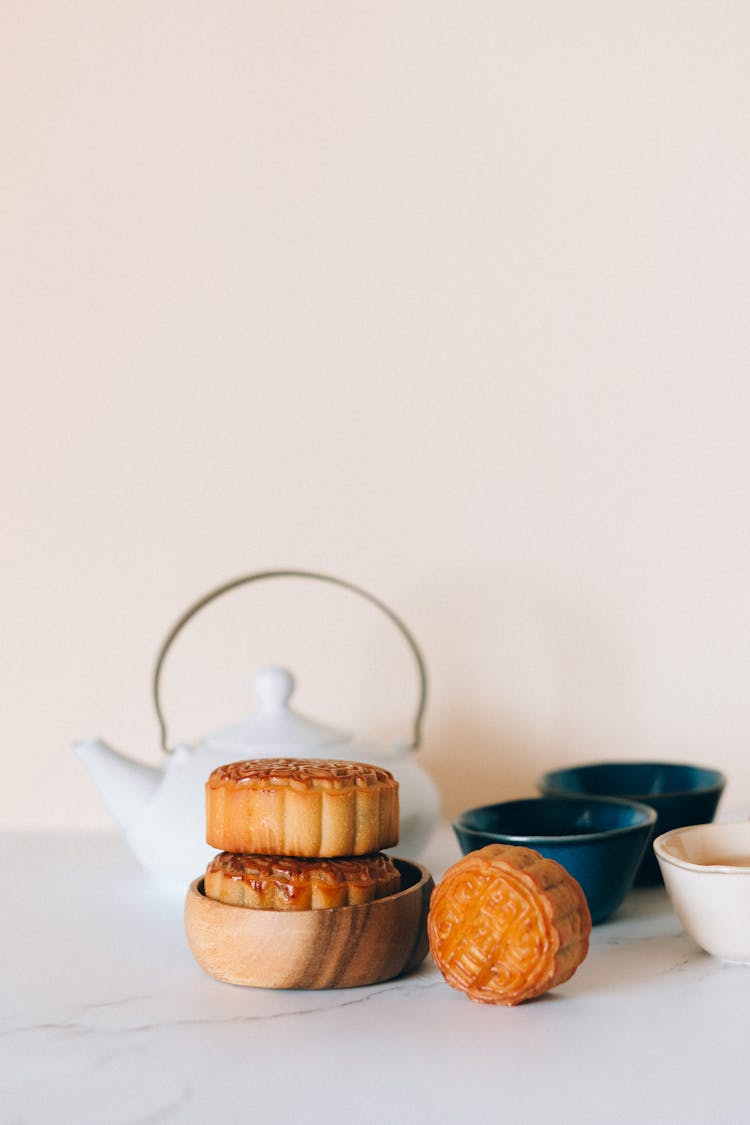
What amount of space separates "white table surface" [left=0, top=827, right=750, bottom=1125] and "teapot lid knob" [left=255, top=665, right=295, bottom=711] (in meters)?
0.22

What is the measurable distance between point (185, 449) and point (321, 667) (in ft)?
0.91

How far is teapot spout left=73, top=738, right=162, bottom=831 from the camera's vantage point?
3.26 feet

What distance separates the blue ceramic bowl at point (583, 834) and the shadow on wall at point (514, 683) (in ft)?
1.17

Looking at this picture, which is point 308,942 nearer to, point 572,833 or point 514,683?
point 572,833

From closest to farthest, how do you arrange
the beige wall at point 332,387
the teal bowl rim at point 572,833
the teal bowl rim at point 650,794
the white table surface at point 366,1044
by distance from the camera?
the white table surface at point 366,1044 < the teal bowl rim at point 572,833 < the teal bowl rim at point 650,794 < the beige wall at point 332,387

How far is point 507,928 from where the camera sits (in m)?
0.69

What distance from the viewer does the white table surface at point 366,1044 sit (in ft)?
1.88

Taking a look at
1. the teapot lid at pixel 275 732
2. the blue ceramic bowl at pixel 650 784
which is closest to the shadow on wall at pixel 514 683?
the blue ceramic bowl at pixel 650 784

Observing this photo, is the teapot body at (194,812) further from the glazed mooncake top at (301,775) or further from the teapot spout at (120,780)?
the glazed mooncake top at (301,775)

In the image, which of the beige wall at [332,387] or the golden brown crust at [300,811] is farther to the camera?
the beige wall at [332,387]

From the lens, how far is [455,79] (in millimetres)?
1289

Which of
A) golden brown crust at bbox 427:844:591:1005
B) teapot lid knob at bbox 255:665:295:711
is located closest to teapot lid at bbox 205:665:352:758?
teapot lid knob at bbox 255:665:295:711

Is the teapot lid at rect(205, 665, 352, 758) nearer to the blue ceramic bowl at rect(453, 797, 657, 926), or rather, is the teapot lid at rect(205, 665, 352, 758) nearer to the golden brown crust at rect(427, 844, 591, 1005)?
the blue ceramic bowl at rect(453, 797, 657, 926)

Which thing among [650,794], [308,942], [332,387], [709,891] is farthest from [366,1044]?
[332,387]
